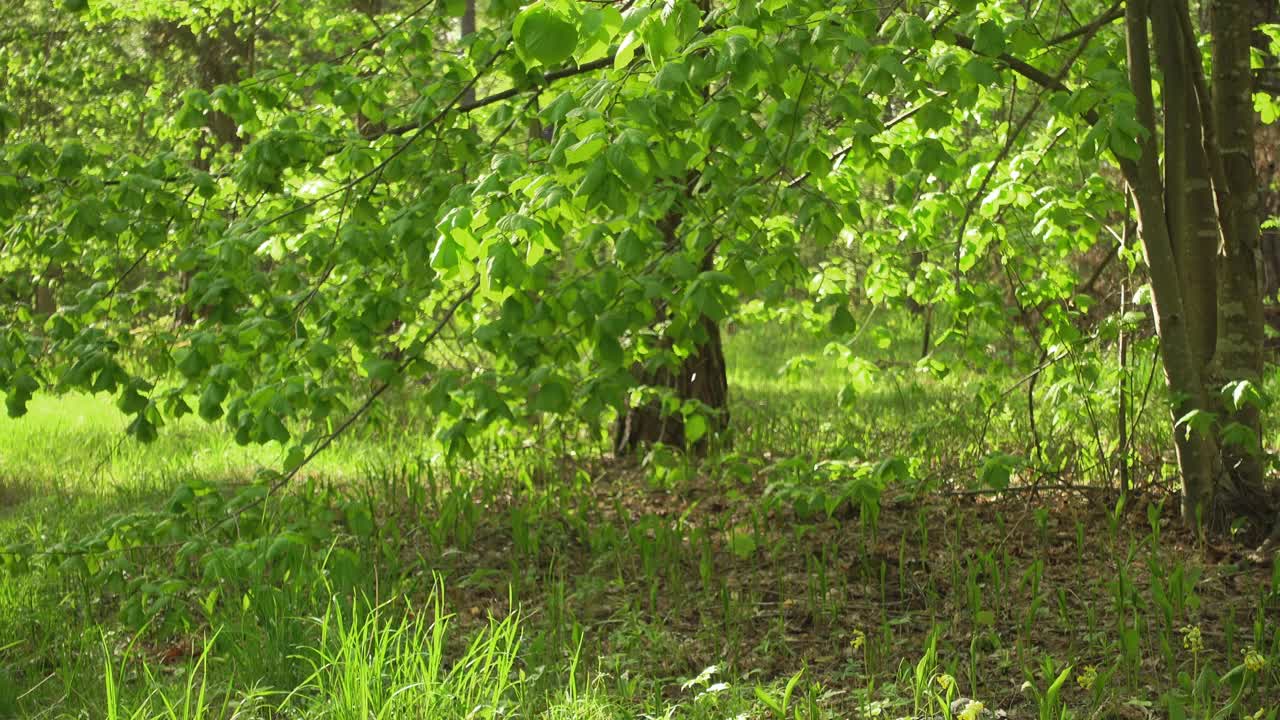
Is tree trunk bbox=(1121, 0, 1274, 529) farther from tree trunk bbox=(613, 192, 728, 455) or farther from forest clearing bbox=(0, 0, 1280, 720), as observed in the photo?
tree trunk bbox=(613, 192, 728, 455)

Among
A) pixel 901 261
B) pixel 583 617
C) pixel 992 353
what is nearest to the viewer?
pixel 583 617

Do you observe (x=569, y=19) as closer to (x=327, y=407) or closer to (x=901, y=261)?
(x=327, y=407)

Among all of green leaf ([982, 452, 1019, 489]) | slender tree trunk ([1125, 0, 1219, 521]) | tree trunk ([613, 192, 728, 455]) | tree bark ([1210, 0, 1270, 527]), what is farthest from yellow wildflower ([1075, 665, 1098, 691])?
tree trunk ([613, 192, 728, 455])

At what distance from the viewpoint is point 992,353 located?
686 centimetres

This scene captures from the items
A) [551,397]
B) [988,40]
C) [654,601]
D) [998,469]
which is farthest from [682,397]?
[988,40]

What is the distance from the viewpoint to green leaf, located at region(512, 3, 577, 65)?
209 cm

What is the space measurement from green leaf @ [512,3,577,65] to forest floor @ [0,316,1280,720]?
171cm

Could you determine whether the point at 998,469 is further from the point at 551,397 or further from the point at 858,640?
the point at 551,397

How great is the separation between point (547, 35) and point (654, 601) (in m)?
3.01

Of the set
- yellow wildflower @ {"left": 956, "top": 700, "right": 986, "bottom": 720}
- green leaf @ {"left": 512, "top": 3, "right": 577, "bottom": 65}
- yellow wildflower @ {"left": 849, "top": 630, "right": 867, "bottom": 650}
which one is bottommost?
yellow wildflower @ {"left": 849, "top": 630, "right": 867, "bottom": 650}

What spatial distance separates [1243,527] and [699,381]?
10.4 ft

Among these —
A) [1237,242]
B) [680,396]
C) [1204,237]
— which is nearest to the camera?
[1204,237]

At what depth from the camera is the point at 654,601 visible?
4625 mm

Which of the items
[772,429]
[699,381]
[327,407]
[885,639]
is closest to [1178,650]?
[885,639]
